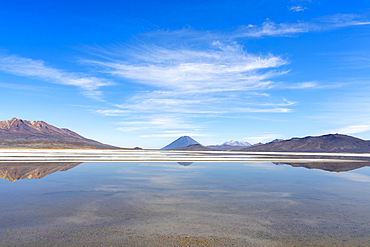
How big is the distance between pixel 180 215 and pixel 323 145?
19629 centimetres

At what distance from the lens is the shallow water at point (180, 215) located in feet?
21.7

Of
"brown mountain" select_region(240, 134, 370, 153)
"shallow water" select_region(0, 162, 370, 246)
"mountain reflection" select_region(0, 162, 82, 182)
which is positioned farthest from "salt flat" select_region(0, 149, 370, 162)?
"brown mountain" select_region(240, 134, 370, 153)

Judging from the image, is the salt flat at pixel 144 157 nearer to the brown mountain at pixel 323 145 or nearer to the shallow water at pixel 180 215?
the shallow water at pixel 180 215

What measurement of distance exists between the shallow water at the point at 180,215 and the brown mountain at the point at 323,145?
161 m

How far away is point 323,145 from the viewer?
176 meters

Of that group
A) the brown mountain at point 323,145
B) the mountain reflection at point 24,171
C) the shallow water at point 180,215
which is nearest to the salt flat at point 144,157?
the mountain reflection at point 24,171

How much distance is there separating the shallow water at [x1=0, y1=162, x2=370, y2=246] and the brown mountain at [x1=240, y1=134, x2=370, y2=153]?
161m

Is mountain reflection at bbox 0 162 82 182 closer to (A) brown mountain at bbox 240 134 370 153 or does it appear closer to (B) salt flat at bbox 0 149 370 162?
(B) salt flat at bbox 0 149 370 162

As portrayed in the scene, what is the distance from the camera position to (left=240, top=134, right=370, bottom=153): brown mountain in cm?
16300

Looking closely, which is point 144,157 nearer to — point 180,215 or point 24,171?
point 24,171

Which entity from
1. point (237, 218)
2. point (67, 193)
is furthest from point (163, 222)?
point (67, 193)

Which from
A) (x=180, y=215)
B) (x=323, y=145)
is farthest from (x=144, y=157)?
(x=323, y=145)

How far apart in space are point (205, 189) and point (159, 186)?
2.81 metres

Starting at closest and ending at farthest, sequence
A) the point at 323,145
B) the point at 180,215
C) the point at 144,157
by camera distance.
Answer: the point at 180,215
the point at 144,157
the point at 323,145
